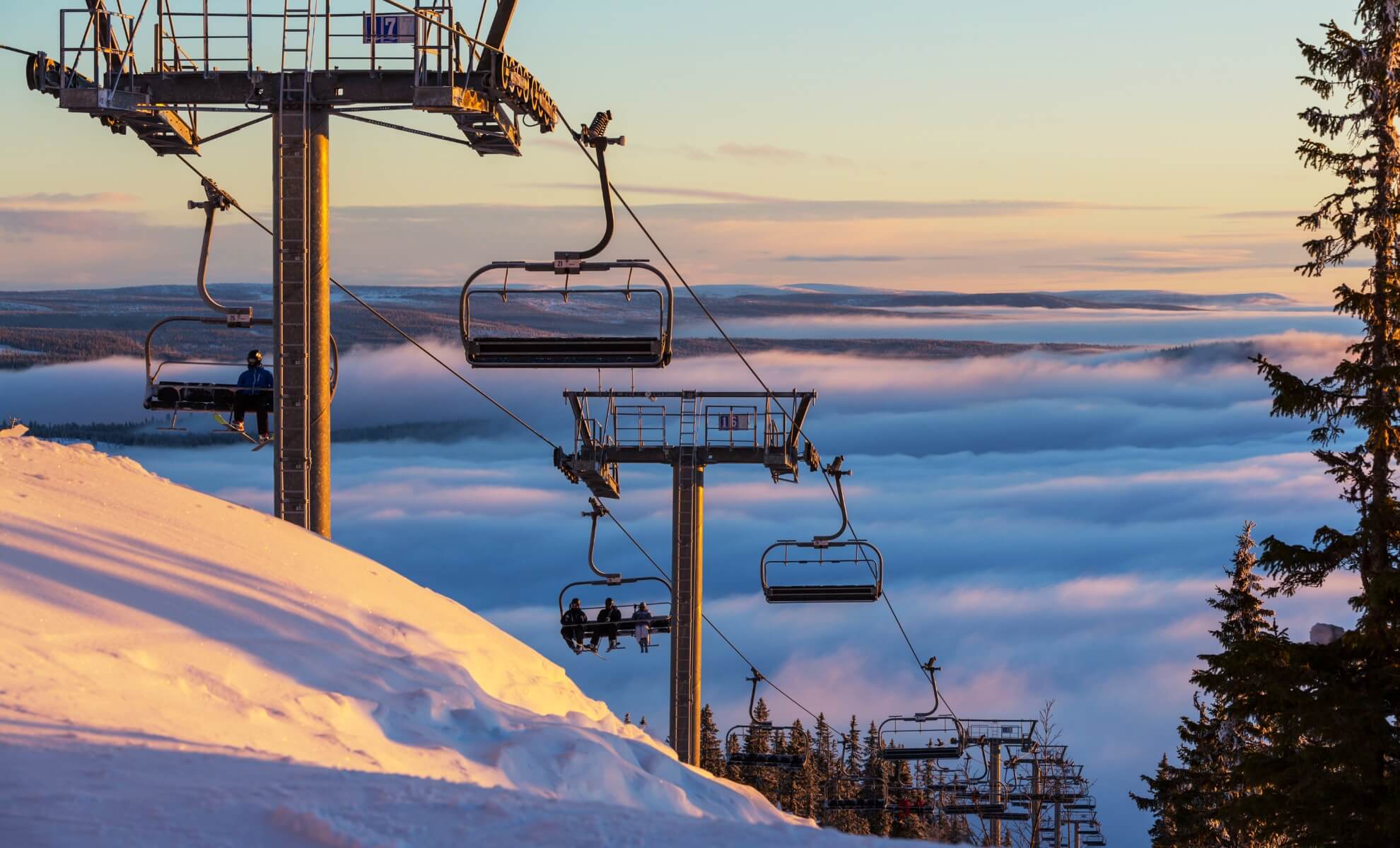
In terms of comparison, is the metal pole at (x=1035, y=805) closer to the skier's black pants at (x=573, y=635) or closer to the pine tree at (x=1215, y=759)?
the pine tree at (x=1215, y=759)

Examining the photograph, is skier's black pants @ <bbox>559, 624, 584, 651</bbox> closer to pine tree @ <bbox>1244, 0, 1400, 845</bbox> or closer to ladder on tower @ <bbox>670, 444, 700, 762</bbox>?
ladder on tower @ <bbox>670, 444, 700, 762</bbox>

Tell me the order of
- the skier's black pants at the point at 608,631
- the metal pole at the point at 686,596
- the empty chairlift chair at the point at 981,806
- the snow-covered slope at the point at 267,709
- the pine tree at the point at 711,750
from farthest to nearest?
1. the pine tree at the point at 711,750
2. the empty chairlift chair at the point at 981,806
3. the skier's black pants at the point at 608,631
4. the metal pole at the point at 686,596
5. the snow-covered slope at the point at 267,709

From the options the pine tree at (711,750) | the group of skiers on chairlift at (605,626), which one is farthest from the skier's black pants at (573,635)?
the pine tree at (711,750)

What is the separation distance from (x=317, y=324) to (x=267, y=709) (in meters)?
7.52

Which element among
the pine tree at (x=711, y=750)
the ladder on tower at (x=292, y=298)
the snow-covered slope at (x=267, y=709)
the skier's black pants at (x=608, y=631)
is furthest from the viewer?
the pine tree at (x=711, y=750)

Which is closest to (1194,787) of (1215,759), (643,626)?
(1215,759)

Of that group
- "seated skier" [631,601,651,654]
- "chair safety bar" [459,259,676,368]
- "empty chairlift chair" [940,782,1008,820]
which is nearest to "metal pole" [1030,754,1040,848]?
"empty chairlift chair" [940,782,1008,820]

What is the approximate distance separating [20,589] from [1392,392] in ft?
60.2

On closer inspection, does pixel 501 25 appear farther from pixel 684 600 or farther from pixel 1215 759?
pixel 1215 759

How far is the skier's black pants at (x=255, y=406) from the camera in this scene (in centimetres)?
2048

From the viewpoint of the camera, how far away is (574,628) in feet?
99.8

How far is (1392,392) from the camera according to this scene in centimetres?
2272

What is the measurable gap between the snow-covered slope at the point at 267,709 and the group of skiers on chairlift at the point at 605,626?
13.8 m

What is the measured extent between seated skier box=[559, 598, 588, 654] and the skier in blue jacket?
10824 millimetres
